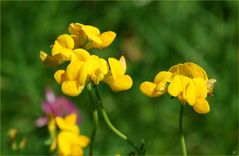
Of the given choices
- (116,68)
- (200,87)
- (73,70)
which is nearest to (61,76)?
(73,70)

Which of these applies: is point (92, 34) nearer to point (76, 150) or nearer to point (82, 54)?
point (82, 54)

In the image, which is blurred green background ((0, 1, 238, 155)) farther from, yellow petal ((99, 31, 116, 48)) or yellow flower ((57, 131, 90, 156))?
yellow petal ((99, 31, 116, 48))

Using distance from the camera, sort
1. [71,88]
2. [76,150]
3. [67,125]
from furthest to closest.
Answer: [67,125], [76,150], [71,88]

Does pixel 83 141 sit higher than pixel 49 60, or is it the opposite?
pixel 49 60

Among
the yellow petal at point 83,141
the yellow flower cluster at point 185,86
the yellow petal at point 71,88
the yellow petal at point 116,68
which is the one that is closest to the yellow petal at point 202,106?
the yellow flower cluster at point 185,86

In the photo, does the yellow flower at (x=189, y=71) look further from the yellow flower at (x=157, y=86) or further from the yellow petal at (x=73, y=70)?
the yellow petal at (x=73, y=70)

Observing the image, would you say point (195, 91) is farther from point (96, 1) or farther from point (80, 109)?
point (96, 1)

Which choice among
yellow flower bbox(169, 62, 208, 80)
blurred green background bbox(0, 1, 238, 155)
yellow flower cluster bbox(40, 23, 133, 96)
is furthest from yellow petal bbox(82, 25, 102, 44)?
blurred green background bbox(0, 1, 238, 155)
